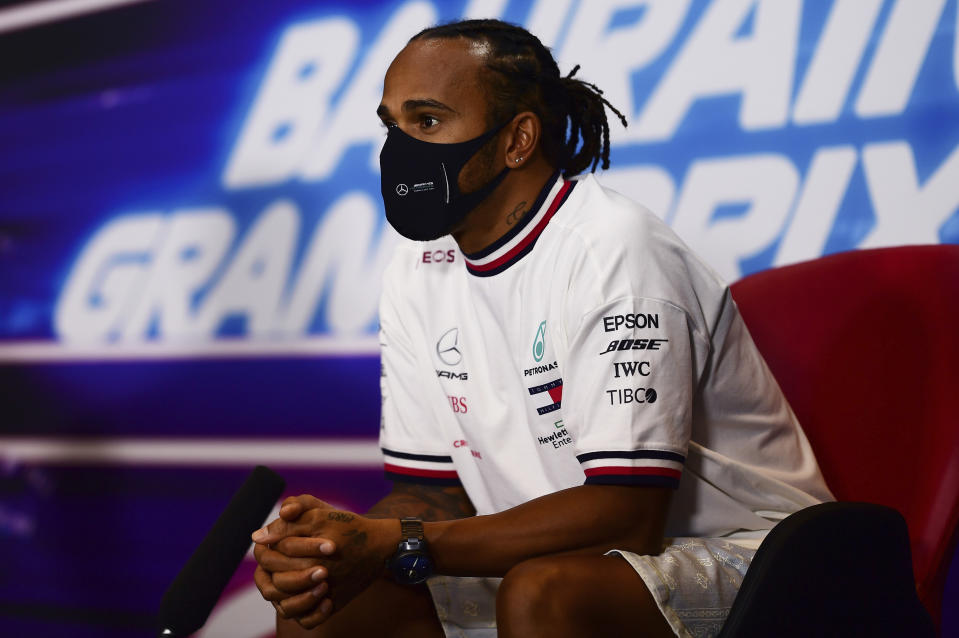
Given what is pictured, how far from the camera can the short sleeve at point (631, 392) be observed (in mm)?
1014

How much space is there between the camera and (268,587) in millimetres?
1021

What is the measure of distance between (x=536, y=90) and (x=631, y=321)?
1.54ft

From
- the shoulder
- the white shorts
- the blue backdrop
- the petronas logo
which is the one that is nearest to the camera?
the white shorts

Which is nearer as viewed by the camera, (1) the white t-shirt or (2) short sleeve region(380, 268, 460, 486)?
(1) the white t-shirt

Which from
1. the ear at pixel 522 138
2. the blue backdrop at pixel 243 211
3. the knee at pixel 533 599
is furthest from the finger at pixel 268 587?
the blue backdrop at pixel 243 211

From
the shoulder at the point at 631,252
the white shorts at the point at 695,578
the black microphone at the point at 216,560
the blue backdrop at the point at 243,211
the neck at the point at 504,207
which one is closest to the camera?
the black microphone at the point at 216,560

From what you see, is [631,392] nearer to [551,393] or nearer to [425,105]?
[551,393]

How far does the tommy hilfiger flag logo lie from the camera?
118 cm

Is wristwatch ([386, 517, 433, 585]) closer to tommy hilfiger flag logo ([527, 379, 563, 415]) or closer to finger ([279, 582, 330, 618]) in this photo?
finger ([279, 582, 330, 618])

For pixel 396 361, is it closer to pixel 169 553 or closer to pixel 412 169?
pixel 412 169

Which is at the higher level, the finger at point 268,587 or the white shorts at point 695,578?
the white shorts at point 695,578

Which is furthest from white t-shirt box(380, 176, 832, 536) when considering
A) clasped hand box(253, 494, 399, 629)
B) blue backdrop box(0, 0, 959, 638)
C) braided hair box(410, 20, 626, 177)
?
blue backdrop box(0, 0, 959, 638)

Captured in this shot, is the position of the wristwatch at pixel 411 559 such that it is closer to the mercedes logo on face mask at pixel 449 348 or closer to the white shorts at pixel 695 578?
the white shorts at pixel 695 578

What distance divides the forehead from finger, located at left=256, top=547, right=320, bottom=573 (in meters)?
0.63
